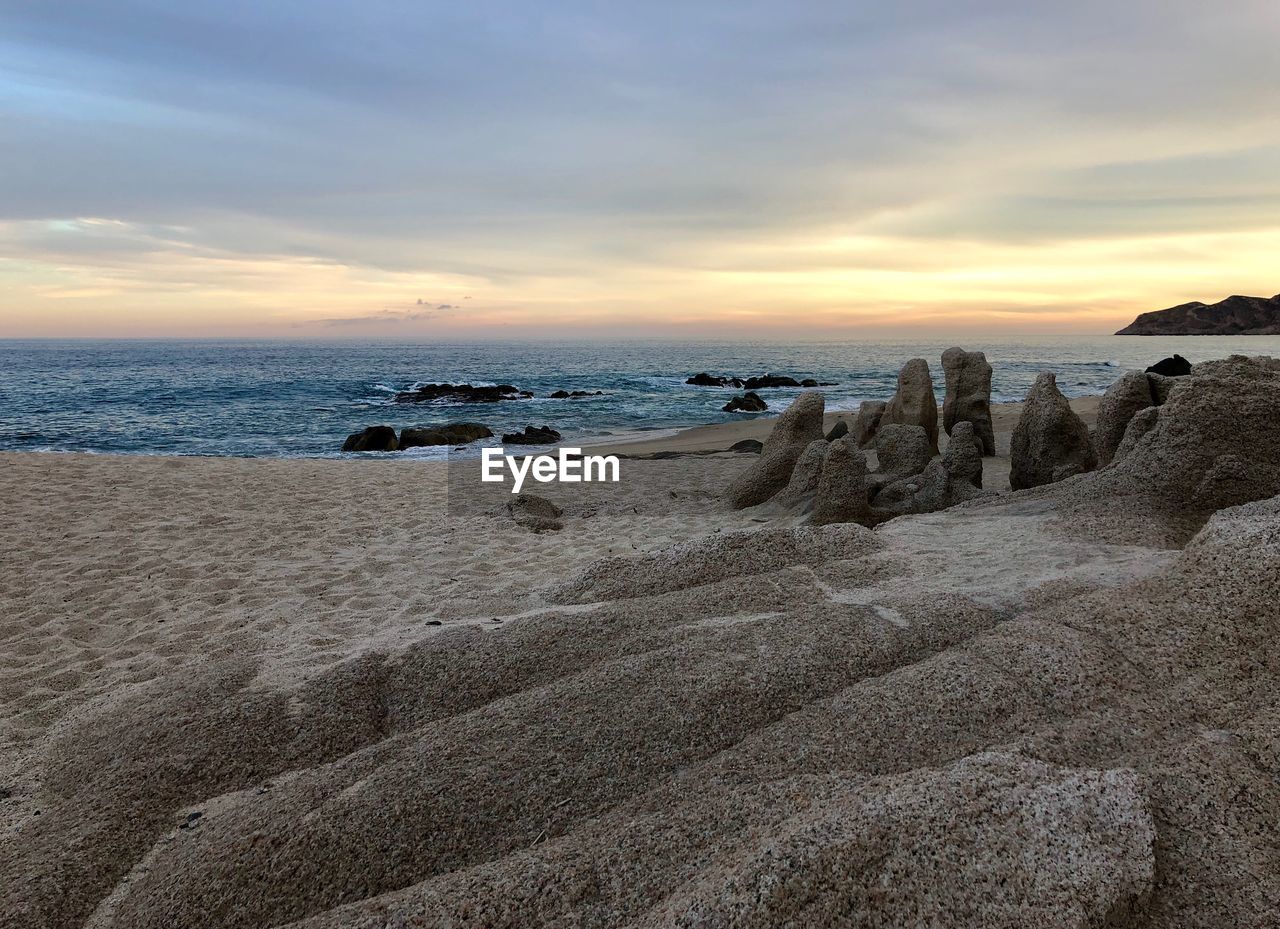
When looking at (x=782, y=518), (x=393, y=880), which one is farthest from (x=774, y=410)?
(x=393, y=880)

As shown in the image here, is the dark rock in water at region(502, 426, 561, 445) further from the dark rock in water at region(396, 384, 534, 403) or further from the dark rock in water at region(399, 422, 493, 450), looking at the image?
the dark rock in water at region(396, 384, 534, 403)

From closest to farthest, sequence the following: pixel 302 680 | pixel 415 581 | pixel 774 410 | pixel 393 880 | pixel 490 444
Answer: pixel 393 880, pixel 302 680, pixel 415 581, pixel 490 444, pixel 774 410

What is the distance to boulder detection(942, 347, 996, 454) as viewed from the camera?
484 inches

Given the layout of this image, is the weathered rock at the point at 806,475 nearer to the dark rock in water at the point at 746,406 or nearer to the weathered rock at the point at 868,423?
the weathered rock at the point at 868,423

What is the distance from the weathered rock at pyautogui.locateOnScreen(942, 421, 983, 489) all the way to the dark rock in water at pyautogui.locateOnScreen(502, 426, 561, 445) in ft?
41.8

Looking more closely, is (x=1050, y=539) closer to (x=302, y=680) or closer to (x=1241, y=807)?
(x=1241, y=807)

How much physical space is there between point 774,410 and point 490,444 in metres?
12.7

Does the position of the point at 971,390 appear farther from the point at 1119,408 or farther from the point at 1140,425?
the point at 1140,425

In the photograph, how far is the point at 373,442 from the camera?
18.6 meters

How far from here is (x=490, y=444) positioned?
19.7 m

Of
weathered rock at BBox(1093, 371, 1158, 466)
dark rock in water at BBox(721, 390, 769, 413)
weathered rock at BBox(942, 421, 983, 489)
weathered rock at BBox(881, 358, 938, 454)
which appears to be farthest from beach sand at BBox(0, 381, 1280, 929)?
dark rock in water at BBox(721, 390, 769, 413)

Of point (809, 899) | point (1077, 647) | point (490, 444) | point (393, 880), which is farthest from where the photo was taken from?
point (490, 444)

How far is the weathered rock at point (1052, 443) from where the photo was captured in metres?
8.23

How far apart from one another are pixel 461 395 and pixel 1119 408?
1146 inches
